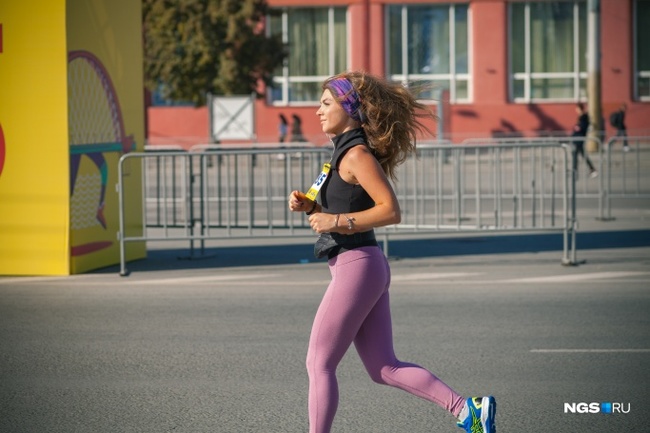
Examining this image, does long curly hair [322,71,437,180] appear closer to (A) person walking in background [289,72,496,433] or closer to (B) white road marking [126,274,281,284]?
(A) person walking in background [289,72,496,433]

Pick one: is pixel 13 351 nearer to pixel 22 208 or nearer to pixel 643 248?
pixel 22 208

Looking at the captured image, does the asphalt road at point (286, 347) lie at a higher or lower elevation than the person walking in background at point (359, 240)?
lower

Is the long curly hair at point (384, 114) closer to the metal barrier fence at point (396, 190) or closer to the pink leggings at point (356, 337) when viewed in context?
the pink leggings at point (356, 337)

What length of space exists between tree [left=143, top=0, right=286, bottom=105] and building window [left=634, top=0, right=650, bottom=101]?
13818 mm

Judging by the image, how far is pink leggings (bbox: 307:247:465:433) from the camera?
554 centimetres

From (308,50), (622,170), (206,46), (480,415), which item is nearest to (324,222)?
(480,415)

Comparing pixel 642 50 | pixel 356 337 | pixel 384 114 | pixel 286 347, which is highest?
pixel 642 50

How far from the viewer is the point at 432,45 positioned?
4675 centimetres

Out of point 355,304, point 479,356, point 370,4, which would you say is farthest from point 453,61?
point 355,304

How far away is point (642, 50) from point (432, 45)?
7903 millimetres

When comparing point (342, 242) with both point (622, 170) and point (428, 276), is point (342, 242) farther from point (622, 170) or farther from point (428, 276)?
point (622, 170)

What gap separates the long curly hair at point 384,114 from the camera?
5.70 m

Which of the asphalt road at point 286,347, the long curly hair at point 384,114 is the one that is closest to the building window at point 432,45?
the asphalt road at point 286,347

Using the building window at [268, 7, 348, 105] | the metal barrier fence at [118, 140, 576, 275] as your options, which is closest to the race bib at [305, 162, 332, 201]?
the metal barrier fence at [118, 140, 576, 275]
